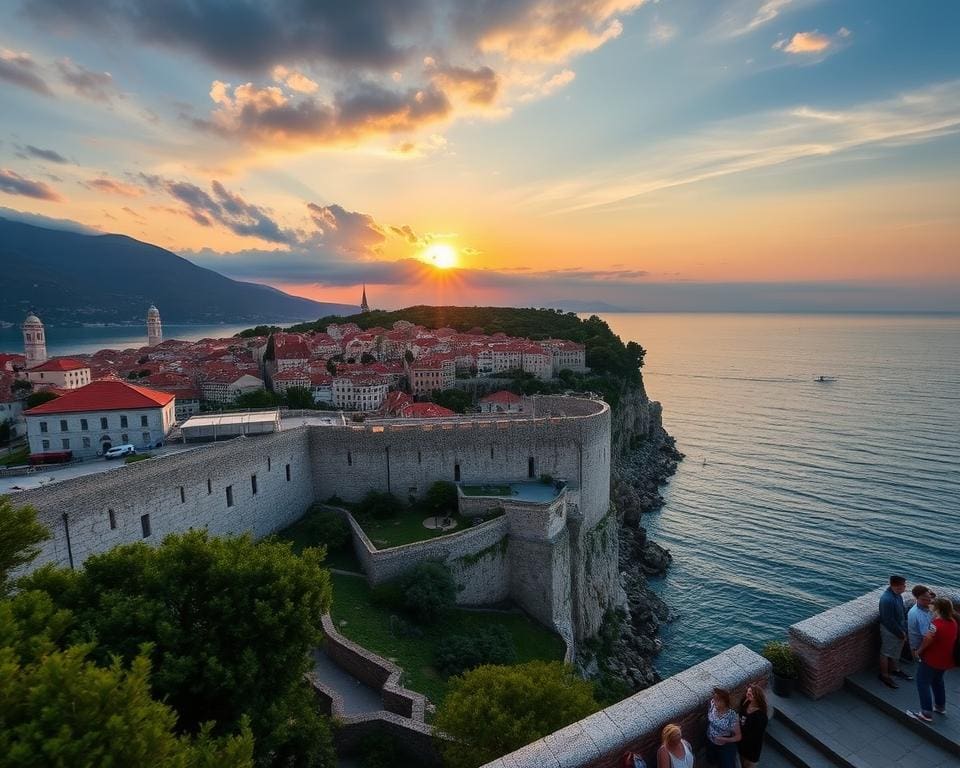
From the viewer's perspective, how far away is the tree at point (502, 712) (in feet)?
36.9

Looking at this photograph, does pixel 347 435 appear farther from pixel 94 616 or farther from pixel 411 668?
pixel 94 616

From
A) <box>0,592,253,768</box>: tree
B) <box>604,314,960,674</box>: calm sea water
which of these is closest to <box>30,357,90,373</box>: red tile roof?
<box>604,314,960,674</box>: calm sea water

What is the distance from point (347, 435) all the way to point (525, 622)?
12.9 meters

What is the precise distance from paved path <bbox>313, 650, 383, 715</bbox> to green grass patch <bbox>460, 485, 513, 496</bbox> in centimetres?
1132

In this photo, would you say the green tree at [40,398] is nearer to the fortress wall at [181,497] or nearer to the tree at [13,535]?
the fortress wall at [181,497]

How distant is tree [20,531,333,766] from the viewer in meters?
10.4

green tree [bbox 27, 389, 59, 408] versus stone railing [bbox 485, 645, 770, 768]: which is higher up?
stone railing [bbox 485, 645, 770, 768]

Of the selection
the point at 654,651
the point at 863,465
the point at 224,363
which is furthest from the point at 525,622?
the point at 224,363

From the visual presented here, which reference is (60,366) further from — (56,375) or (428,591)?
(428,591)

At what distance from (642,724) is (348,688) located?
13964mm

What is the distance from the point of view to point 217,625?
11109 millimetres

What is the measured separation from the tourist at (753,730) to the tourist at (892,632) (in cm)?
225

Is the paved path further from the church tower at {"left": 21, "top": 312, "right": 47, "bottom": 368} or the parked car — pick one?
the church tower at {"left": 21, "top": 312, "right": 47, "bottom": 368}

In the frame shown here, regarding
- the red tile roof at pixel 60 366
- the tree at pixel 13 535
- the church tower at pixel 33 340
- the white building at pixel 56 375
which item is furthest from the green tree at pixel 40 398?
the tree at pixel 13 535
